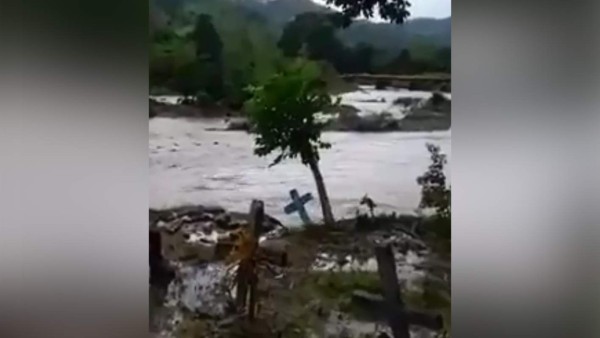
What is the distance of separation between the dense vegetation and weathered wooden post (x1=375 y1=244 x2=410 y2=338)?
0.67 ft

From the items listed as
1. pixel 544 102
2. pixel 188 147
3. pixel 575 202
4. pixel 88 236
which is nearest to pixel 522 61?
pixel 544 102

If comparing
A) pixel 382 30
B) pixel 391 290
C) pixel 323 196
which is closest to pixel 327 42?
pixel 382 30

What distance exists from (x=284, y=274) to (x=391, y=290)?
0.39ft

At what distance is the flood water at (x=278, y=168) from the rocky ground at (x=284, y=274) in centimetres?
2

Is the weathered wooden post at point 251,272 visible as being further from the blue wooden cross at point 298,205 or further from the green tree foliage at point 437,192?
the green tree foliage at point 437,192

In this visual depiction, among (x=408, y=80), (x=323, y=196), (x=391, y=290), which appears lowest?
(x=391, y=290)

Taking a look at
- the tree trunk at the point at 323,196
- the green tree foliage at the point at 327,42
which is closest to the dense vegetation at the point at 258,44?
the green tree foliage at the point at 327,42

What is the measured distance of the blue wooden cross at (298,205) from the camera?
782mm

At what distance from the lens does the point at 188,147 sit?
78 cm

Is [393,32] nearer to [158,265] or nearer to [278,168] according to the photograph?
[278,168]

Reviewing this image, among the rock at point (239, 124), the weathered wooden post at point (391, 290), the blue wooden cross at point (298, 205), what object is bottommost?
the weathered wooden post at point (391, 290)

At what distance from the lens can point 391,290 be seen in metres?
0.78

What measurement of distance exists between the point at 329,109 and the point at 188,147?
163 millimetres

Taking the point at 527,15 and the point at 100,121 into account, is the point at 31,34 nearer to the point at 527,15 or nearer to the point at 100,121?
the point at 100,121
